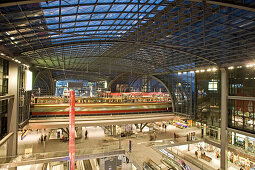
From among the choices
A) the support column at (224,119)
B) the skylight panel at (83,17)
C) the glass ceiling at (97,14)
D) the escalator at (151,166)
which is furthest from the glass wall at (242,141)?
the skylight panel at (83,17)

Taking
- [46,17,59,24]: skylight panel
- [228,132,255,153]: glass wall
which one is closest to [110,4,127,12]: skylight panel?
[46,17,59,24]: skylight panel

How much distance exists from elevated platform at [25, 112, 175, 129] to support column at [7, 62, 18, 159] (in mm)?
4759

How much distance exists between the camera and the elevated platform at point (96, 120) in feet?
74.9

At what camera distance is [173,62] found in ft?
106

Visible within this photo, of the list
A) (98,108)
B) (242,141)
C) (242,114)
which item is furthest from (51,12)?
(242,141)

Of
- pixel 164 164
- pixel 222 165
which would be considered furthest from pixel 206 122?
pixel 164 164

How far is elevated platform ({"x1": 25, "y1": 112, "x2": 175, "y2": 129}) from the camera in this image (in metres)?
22.8

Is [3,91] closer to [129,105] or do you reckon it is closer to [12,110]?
[12,110]

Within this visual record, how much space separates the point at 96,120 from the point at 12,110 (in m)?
12.4

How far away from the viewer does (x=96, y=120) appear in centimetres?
2631

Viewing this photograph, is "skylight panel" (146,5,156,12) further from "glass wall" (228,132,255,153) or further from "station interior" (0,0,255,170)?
"glass wall" (228,132,255,153)

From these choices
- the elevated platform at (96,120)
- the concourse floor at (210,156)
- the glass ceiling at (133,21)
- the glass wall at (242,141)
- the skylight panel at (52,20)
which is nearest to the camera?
the glass ceiling at (133,21)

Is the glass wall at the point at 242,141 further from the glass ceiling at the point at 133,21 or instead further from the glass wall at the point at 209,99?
the glass ceiling at the point at 133,21

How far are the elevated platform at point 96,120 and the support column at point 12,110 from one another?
15.6ft
